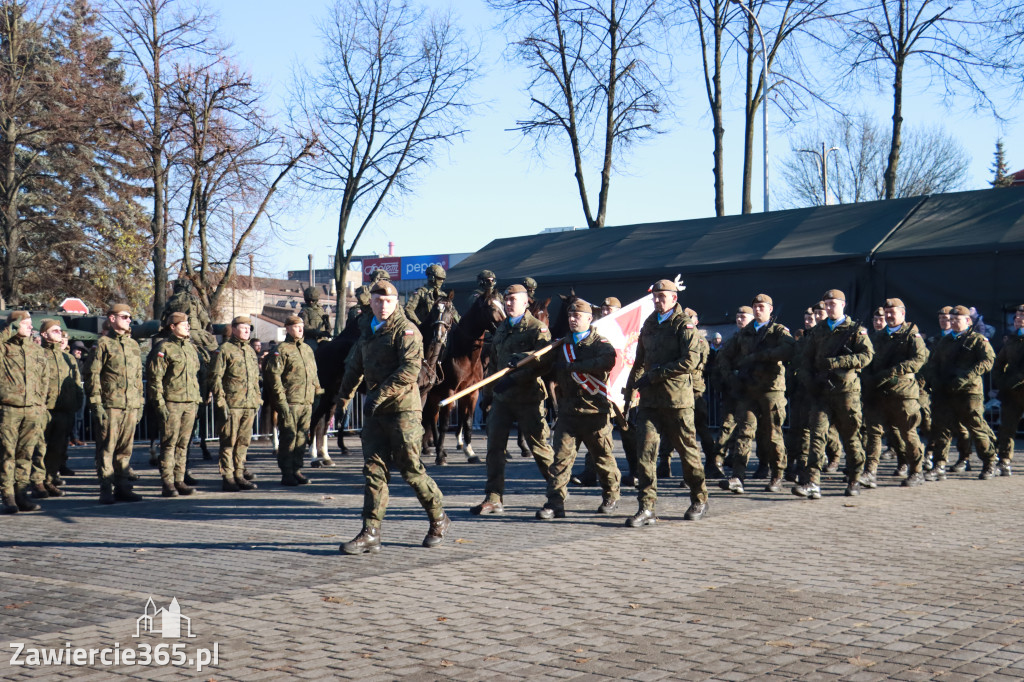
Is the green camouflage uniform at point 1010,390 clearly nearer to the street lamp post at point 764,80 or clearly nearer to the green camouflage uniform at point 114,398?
the green camouflage uniform at point 114,398

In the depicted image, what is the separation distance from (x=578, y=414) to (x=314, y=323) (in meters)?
8.20

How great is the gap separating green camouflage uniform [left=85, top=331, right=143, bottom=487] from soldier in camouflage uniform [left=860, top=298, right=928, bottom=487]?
7839 millimetres

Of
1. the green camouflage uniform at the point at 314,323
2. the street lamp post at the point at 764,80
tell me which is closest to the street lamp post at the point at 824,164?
the street lamp post at the point at 764,80

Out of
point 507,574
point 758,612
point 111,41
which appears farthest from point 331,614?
point 111,41

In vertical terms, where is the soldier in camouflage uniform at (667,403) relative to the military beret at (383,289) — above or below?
below

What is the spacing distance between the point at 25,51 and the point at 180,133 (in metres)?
8.29

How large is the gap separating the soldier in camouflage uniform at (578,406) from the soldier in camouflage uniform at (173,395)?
4461mm

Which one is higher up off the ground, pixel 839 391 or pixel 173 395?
pixel 839 391

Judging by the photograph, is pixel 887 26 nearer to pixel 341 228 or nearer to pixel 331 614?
pixel 341 228

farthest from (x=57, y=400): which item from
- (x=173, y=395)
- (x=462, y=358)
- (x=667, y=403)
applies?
(x=667, y=403)

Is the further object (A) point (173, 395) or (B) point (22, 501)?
(A) point (173, 395)

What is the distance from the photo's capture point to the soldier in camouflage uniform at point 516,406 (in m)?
10.4

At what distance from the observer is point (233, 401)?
42.1 ft

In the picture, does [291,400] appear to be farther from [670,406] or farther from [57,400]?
[670,406]
